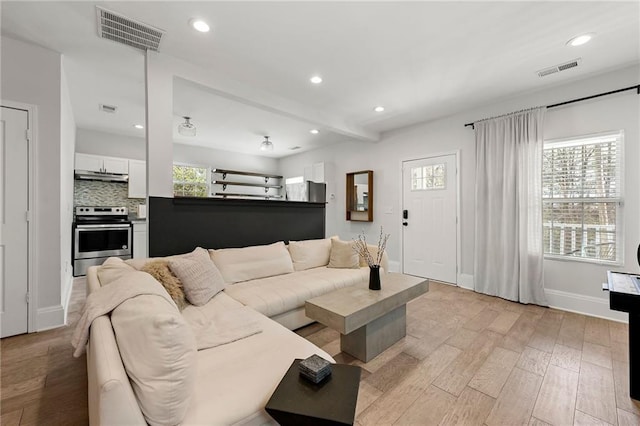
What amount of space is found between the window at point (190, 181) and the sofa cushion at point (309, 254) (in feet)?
13.2

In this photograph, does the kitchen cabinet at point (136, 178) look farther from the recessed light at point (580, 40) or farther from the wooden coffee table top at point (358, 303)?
the recessed light at point (580, 40)

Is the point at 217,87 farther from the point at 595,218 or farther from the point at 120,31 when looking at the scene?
the point at 595,218

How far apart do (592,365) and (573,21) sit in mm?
2754

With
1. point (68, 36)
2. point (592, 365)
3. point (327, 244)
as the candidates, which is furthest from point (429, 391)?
point (68, 36)

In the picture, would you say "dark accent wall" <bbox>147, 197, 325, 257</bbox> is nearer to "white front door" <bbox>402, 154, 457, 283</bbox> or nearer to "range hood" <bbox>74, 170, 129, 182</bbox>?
"white front door" <bbox>402, 154, 457, 283</bbox>

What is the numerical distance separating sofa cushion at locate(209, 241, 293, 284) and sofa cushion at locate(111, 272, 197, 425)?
5.78ft

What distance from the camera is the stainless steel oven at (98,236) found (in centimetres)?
469

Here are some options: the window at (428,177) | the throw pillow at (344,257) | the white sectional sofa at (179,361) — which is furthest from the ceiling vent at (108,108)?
the window at (428,177)

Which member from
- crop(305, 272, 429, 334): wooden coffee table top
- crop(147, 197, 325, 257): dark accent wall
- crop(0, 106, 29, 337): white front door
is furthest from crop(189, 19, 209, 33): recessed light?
crop(305, 272, 429, 334): wooden coffee table top

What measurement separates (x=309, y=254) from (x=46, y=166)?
2.90 meters

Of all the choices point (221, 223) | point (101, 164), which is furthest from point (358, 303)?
point (101, 164)

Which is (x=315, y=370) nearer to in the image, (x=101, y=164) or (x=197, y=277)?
(x=197, y=277)

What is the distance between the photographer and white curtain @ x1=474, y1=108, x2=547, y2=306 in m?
3.38

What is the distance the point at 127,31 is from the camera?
229 cm
